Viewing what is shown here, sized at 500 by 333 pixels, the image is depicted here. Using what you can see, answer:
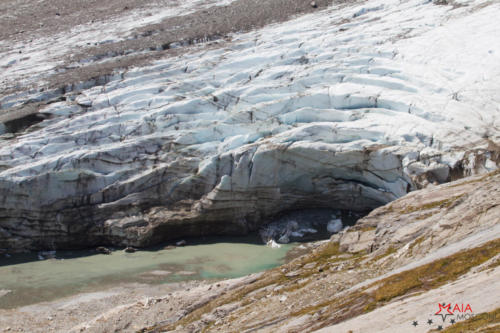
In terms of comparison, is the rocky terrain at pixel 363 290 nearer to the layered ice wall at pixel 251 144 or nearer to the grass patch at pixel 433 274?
the grass patch at pixel 433 274

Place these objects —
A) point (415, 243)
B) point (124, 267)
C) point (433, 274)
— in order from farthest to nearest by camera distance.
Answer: point (124, 267), point (415, 243), point (433, 274)

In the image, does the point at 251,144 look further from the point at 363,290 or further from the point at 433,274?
the point at 433,274

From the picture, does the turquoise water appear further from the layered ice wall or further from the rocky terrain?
the layered ice wall

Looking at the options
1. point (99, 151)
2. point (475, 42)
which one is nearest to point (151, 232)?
point (99, 151)

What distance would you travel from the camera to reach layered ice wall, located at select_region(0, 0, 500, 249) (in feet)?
80.9

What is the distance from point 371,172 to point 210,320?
14081mm

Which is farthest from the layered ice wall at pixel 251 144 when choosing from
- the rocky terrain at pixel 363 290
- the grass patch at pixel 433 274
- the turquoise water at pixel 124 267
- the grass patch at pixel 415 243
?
the grass patch at pixel 433 274

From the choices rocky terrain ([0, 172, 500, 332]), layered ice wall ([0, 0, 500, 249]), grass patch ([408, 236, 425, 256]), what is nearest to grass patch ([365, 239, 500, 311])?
rocky terrain ([0, 172, 500, 332])

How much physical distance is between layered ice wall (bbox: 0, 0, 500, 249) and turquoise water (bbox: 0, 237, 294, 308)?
136 centimetres

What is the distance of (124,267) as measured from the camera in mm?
24031

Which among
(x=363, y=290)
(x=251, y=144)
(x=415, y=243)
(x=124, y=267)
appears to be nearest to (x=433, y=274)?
(x=363, y=290)

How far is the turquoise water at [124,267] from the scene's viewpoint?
22094 mm

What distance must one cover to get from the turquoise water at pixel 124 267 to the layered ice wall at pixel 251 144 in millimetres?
1361

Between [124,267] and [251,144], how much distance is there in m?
9.71
